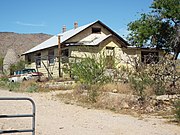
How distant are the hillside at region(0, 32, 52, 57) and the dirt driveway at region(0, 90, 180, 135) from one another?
192ft

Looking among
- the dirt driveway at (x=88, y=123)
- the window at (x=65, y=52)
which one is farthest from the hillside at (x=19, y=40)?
the dirt driveway at (x=88, y=123)

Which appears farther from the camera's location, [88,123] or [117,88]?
[117,88]

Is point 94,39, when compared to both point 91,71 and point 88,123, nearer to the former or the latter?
point 91,71

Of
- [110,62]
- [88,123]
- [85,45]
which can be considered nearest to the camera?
[88,123]

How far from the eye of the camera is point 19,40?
243 ft

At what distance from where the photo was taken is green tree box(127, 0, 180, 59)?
117ft

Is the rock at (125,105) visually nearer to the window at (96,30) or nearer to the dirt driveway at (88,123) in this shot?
the dirt driveway at (88,123)

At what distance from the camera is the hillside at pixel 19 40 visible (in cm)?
7012

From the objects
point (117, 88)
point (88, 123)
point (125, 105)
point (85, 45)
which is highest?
point (85, 45)

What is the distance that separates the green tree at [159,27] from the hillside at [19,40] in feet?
122

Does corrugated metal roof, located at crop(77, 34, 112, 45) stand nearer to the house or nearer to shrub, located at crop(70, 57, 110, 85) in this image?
the house

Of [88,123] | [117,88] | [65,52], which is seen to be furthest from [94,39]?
[88,123]

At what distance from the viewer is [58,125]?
28.8 feet

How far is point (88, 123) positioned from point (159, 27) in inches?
1145
